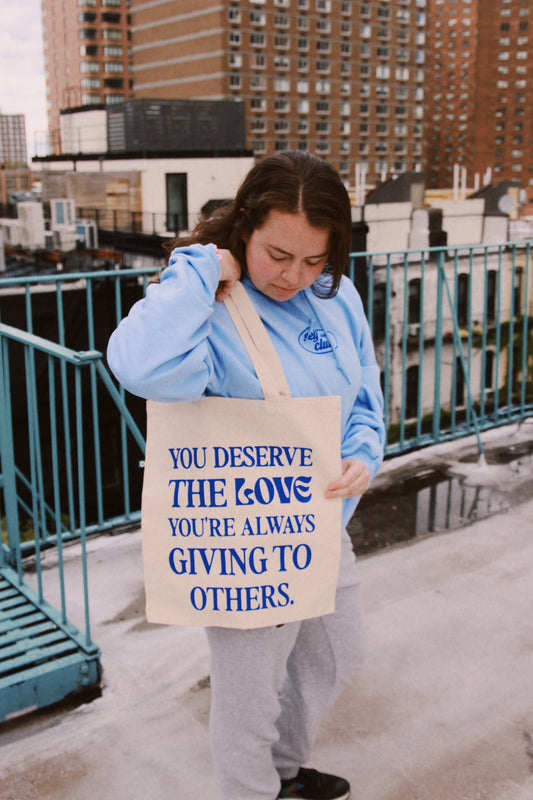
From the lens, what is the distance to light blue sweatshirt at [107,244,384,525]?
56.4 inches

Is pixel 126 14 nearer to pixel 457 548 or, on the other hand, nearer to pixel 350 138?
pixel 350 138

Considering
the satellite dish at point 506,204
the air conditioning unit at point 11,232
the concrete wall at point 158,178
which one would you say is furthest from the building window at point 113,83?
the air conditioning unit at point 11,232

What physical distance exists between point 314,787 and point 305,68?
8924 centimetres

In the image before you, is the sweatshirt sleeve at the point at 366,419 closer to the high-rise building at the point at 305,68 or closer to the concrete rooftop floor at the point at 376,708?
the concrete rooftop floor at the point at 376,708

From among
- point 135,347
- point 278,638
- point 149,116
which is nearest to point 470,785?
point 278,638

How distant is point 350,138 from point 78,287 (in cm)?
7773

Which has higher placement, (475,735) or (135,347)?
(135,347)

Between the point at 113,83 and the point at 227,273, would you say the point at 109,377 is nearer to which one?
the point at 227,273

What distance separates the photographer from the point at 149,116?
41.3m

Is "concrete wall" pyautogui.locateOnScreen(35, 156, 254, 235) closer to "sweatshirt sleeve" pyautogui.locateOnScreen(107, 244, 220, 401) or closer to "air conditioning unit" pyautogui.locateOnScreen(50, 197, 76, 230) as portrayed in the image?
"air conditioning unit" pyautogui.locateOnScreen(50, 197, 76, 230)

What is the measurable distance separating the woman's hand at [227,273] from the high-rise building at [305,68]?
8087 centimetres

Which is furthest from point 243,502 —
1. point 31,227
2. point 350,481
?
point 31,227

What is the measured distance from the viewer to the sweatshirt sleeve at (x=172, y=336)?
1.43 metres

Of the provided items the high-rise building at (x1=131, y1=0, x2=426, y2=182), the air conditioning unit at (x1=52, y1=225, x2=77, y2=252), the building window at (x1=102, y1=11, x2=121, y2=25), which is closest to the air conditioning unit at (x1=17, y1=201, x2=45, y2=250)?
the air conditioning unit at (x1=52, y1=225, x2=77, y2=252)
